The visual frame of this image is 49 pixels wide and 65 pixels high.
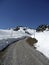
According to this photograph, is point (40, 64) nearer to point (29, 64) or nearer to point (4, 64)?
point (29, 64)

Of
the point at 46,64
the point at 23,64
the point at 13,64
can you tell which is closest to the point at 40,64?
the point at 46,64

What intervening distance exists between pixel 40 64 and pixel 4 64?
3418 millimetres

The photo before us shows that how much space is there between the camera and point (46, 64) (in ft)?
49.0

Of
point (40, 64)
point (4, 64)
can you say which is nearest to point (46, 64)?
point (40, 64)

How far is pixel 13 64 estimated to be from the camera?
15.4m

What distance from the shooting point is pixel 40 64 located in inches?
584

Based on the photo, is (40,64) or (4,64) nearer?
(40,64)

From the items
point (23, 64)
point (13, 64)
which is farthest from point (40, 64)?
point (13, 64)

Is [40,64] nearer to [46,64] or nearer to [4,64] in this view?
[46,64]

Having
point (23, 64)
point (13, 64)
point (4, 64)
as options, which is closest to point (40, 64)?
point (23, 64)

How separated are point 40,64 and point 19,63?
2.01 m

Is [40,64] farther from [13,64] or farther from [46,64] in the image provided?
[13,64]

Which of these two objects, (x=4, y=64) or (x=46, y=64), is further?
(x=4, y=64)

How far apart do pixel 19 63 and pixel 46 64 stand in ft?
8.12
